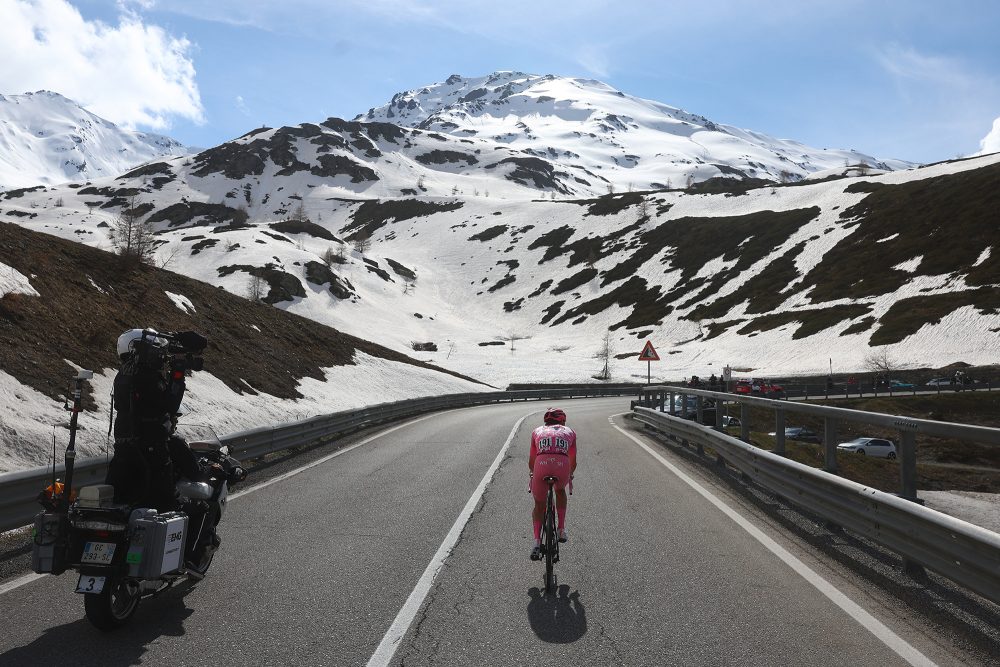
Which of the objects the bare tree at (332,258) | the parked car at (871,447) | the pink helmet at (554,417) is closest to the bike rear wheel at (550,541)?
the pink helmet at (554,417)

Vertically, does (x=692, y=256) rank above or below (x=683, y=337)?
above

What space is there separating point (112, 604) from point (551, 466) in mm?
3482

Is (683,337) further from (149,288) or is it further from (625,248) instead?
(149,288)

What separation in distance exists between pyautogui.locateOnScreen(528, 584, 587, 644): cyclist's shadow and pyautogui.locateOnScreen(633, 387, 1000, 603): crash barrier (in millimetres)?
2622

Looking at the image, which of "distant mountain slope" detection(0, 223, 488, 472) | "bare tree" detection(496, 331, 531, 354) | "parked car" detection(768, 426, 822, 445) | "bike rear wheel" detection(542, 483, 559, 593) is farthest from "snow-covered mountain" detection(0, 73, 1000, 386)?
"bike rear wheel" detection(542, 483, 559, 593)

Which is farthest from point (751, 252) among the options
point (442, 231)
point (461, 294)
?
point (442, 231)

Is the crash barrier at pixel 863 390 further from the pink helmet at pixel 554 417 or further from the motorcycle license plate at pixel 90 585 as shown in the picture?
the motorcycle license plate at pixel 90 585

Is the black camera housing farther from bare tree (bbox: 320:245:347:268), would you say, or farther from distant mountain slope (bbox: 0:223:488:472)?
bare tree (bbox: 320:245:347:268)

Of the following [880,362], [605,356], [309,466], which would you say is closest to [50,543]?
[309,466]

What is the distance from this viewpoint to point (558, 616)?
16.2 feet

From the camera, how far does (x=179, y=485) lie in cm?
515

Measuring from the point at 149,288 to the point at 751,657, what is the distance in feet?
82.2

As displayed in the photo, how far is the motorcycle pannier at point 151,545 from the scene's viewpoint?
4.48 m

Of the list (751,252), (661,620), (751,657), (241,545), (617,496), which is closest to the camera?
(751,657)
